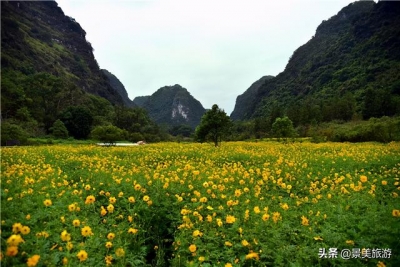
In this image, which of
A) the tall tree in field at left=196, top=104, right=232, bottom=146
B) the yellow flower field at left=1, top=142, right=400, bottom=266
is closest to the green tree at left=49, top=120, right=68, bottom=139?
the tall tree in field at left=196, top=104, right=232, bottom=146

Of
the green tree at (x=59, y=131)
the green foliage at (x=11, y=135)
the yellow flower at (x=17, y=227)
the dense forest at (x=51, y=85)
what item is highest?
the dense forest at (x=51, y=85)

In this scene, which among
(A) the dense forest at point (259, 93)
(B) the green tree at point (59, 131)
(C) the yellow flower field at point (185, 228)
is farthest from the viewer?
(A) the dense forest at point (259, 93)

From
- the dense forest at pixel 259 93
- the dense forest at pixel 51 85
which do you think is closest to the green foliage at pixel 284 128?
the dense forest at pixel 259 93

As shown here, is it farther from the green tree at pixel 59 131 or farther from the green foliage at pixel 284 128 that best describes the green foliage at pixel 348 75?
the green tree at pixel 59 131

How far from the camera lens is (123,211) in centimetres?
552

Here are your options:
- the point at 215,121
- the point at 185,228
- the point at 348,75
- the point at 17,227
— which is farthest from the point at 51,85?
the point at 348,75

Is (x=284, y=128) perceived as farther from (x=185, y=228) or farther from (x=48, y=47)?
(x=48, y=47)

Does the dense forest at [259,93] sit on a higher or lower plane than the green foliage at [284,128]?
higher

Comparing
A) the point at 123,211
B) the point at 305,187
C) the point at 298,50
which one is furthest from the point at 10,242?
the point at 298,50

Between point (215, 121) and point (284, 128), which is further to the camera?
point (284, 128)

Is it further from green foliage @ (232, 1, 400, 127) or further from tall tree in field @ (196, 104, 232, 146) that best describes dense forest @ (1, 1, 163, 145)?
green foliage @ (232, 1, 400, 127)

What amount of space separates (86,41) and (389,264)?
19301cm

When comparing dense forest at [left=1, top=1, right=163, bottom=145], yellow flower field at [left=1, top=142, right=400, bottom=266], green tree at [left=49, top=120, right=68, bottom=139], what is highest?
dense forest at [left=1, top=1, right=163, bottom=145]

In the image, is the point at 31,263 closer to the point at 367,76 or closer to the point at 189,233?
the point at 189,233
